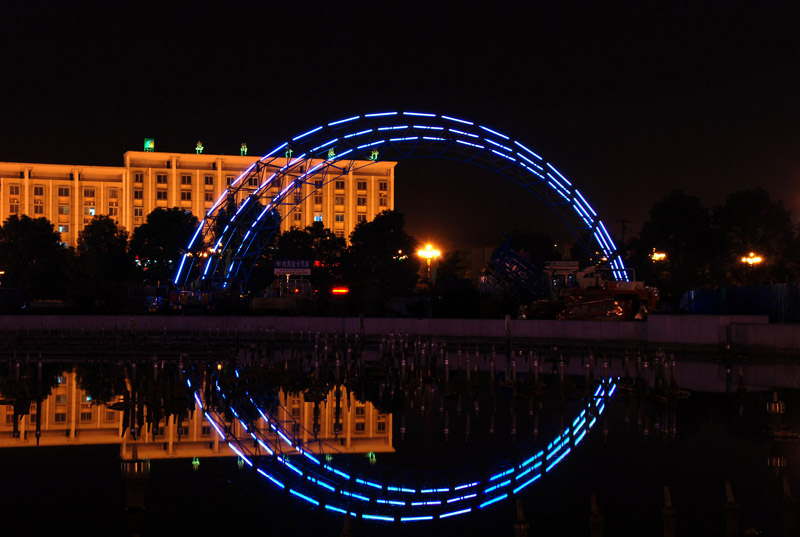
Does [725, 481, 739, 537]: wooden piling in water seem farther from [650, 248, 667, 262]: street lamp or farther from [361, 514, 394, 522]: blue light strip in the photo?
[650, 248, 667, 262]: street lamp

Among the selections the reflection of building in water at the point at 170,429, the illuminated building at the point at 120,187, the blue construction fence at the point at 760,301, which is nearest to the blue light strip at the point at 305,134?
the blue construction fence at the point at 760,301

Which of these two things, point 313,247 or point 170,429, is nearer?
point 170,429

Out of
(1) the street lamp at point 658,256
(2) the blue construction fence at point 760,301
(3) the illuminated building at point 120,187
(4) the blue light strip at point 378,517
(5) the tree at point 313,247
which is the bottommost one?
(4) the blue light strip at point 378,517

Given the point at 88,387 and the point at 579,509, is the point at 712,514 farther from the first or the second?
the point at 88,387

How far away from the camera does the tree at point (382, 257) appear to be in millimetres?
93188

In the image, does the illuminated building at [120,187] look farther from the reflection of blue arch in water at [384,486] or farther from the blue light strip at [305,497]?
the blue light strip at [305,497]

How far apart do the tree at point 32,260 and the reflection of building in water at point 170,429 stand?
7948 cm

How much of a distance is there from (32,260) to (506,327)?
73905 mm

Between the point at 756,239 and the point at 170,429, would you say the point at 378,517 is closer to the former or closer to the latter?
the point at 170,429

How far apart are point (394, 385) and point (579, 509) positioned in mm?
16036

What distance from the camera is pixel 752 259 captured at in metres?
68.4

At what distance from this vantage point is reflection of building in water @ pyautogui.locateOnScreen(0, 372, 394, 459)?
→ 18.7 m

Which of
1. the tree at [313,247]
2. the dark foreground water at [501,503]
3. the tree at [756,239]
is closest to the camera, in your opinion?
the dark foreground water at [501,503]

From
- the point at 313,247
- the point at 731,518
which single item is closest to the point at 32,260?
the point at 313,247
